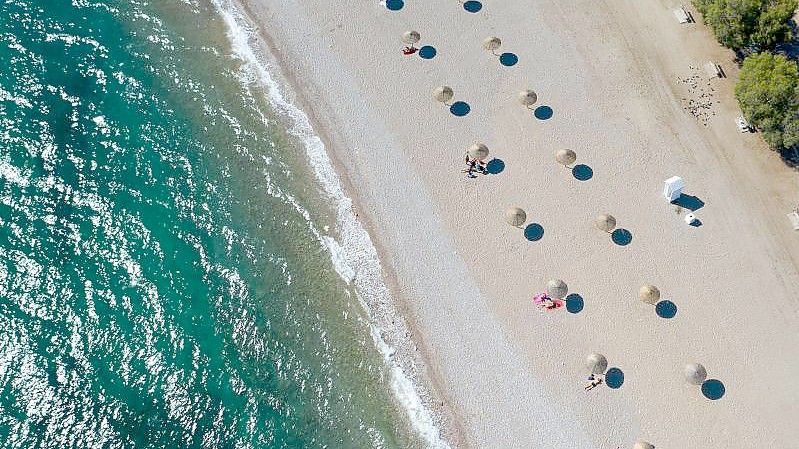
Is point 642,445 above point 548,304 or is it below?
below

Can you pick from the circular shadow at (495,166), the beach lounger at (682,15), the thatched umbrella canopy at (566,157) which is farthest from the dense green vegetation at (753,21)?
the circular shadow at (495,166)

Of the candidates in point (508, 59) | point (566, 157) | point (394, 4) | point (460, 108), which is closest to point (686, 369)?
point (566, 157)

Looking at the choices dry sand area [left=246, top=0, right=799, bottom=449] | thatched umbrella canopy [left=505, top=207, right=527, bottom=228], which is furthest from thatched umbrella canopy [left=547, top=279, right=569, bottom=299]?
thatched umbrella canopy [left=505, top=207, right=527, bottom=228]

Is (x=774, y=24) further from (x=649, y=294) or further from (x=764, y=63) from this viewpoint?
(x=649, y=294)

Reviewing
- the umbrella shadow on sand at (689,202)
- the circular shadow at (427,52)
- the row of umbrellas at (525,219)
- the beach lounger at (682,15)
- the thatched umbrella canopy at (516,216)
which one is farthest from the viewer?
the beach lounger at (682,15)

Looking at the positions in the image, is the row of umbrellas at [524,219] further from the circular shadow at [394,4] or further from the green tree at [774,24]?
the circular shadow at [394,4]

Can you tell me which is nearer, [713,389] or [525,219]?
[713,389]
